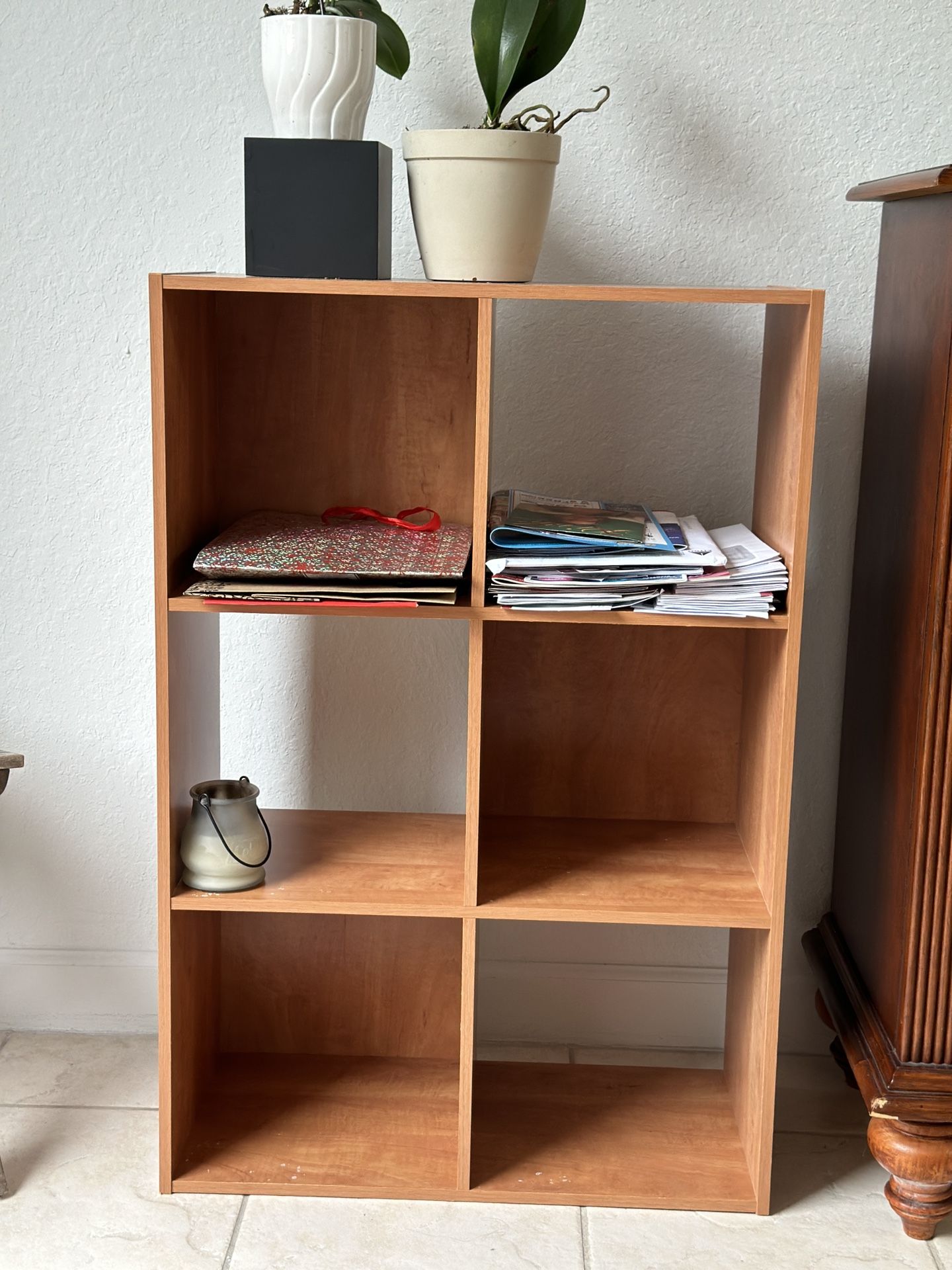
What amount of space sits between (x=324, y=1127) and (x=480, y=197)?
4.35 ft

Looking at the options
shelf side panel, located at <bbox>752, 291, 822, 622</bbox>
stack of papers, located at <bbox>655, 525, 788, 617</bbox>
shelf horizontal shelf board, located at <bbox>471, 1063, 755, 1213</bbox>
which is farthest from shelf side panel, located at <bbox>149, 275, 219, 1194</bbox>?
shelf side panel, located at <bbox>752, 291, 822, 622</bbox>

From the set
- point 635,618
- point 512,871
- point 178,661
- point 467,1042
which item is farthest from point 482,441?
point 467,1042

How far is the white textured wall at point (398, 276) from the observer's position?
188cm

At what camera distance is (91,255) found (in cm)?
195

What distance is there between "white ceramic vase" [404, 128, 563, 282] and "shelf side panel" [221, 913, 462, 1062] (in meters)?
1.02

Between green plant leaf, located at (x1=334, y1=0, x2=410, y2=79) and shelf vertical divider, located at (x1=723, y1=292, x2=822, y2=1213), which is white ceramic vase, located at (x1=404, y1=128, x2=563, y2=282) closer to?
green plant leaf, located at (x1=334, y1=0, x2=410, y2=79)

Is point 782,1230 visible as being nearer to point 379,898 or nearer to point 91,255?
Answer: point 379,898

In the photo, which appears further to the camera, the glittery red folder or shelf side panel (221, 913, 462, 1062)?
shelf side panel (221, 913, 462, 1062)

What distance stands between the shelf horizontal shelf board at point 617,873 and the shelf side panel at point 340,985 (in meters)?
0.23

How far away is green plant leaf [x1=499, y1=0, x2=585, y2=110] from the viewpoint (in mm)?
1601

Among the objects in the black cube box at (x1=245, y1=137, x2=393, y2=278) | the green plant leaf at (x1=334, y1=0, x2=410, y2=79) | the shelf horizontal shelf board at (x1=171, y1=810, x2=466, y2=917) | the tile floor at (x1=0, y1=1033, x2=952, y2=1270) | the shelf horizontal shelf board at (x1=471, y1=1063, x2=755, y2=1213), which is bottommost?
the tile floor at (x1=0, y1=1033, x2=952, y2=1270)

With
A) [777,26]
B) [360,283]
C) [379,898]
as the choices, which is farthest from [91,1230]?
[777,26]

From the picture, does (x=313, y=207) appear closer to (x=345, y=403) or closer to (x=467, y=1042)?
(x=345, y=403)

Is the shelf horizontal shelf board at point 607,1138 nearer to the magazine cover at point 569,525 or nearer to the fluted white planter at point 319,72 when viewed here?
the magazine cover at point 569,525
